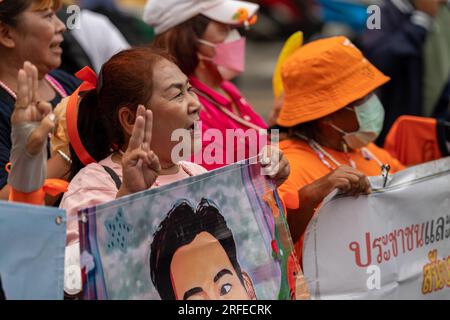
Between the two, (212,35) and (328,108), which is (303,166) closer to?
(328,108)

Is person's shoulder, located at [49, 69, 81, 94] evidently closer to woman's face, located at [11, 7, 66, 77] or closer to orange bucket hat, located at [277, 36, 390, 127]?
woman's face, located at [11, 7, 66, 77]

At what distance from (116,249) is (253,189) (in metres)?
0.74

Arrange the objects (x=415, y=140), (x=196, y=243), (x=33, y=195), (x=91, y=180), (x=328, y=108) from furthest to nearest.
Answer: (x=415, y=140)
(x=328, y=108)
(x=91, y=180)
(x=196, y=243)
(x=33, y=195)

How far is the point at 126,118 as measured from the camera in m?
4.35

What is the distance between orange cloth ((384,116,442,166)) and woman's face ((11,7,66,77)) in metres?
2.03

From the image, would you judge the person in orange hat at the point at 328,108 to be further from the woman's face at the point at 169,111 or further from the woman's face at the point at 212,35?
the woman's face at the point at 169,111

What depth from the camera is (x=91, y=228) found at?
12.2ft

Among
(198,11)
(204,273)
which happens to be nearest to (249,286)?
(204,273)

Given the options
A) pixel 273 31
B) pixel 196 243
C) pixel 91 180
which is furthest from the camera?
pixel 273 31

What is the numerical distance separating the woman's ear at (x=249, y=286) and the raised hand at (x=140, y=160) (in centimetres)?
51

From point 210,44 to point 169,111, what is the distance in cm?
Answer: 160

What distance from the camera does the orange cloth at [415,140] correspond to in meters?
6.19

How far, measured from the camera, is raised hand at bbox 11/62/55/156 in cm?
366
